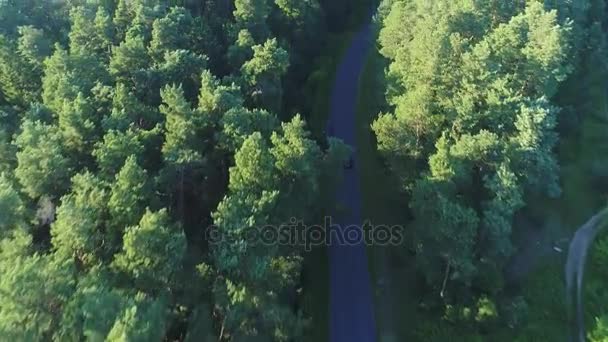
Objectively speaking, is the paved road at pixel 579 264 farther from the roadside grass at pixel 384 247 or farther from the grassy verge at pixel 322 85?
the grassy verge at pixel 322 85

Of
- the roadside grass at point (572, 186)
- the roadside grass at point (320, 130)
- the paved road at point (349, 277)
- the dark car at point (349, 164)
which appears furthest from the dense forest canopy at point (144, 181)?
the roadside grass at point (572, 186)

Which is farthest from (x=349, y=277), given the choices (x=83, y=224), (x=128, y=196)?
(x=83, y=224)

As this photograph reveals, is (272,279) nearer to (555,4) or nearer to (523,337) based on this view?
(523,337)

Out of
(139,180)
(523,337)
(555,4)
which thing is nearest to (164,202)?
(139,180)

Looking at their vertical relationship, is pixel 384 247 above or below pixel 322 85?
below

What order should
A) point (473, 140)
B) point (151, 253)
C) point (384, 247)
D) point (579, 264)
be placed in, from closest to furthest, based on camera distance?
point (151, 253)
point (473, 140)
point (579, 264)
point (384, 247)

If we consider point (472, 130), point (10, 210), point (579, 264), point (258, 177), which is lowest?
point (579, 264)

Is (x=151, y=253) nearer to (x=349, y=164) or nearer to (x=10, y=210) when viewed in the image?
(x=10, y=210)

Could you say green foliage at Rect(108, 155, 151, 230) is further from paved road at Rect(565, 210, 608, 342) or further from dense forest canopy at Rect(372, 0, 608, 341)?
paved road at Rect(565, 210, 608, 342)

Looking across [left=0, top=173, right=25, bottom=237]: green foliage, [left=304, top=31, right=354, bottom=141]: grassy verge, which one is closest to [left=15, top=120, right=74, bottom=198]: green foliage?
[left=0, top=173, right=25, bottom=237]: green foliage
